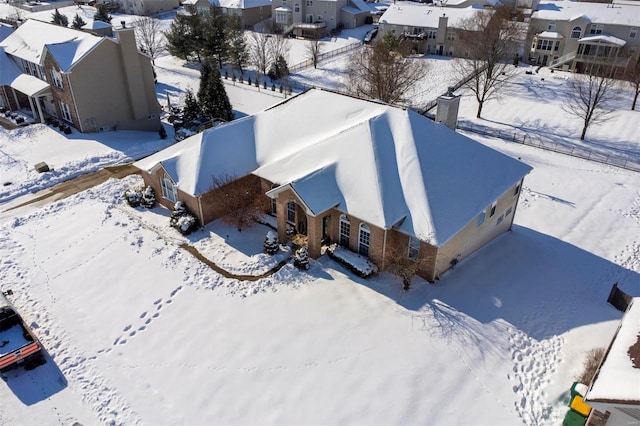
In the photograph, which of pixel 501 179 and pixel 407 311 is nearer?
pixel 407 311

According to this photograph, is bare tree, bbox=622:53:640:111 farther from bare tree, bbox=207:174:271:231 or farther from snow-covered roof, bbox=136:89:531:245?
bare tree, bbox=207:174:271:231

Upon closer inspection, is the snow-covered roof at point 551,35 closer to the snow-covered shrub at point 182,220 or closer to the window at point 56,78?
the snow-covered shrub at point 182,220

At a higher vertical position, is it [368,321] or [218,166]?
[218,166]

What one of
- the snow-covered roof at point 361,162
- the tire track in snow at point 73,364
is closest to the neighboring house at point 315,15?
the snow-covered roof at point 361,162

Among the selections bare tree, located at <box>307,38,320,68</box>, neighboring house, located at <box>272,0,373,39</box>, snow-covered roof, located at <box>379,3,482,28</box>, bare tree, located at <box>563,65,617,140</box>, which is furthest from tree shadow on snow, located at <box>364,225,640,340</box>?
neighboring house, located at <box>272,0,373,39</box>

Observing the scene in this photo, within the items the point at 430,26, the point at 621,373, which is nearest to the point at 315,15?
the point at 430,26

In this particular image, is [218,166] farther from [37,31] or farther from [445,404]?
[37,31]

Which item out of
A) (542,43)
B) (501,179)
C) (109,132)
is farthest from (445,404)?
(542,43)

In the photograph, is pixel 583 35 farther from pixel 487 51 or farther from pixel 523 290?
pixel 523 290

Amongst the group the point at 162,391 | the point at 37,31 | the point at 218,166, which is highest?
the point at 37,31
